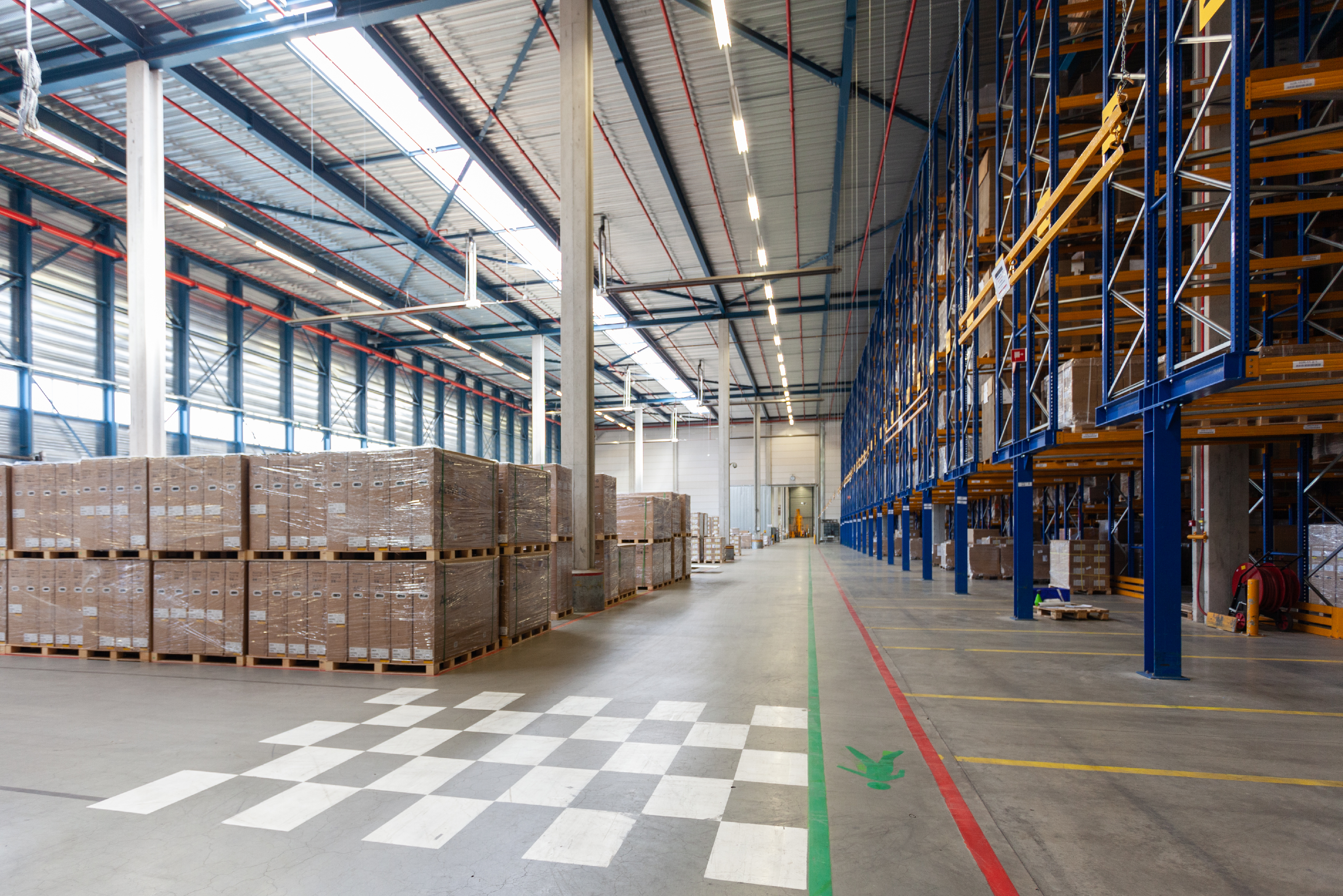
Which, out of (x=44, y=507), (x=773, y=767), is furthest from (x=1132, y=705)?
(x=44, y=507)

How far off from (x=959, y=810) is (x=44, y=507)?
31.2ft

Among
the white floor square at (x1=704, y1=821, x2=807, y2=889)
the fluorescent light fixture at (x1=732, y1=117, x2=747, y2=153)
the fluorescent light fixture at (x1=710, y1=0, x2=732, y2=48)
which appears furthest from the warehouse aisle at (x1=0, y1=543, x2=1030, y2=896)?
the fluorescent light fixture at (x1=732, y1=117, x2=747, y2=153)

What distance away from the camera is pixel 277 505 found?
6961 millimetres

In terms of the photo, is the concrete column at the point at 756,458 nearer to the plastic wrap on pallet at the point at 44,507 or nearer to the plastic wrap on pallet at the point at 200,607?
the plastic wrap on pallet at the point at 200,607

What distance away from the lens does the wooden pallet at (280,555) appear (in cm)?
684

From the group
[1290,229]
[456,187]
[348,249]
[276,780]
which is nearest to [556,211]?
[456,187]

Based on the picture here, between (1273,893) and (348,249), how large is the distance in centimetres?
2272

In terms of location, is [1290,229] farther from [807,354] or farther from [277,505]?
[807,354]

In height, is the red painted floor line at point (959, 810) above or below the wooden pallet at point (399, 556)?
below

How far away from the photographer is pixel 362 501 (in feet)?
22.0

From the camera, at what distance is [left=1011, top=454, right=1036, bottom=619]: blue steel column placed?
9492 mm

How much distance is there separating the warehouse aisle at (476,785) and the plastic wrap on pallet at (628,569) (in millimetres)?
6238

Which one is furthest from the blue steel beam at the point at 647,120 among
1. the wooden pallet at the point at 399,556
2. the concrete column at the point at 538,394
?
the wooden pallet at the point at 399,556

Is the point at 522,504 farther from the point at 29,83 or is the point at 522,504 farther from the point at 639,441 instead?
the point at 639,441
